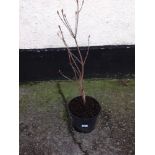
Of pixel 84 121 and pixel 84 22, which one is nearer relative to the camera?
pixel 84 121

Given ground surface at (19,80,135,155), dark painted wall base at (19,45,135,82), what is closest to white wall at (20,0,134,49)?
dark painted wall base at (19,45,135,82)

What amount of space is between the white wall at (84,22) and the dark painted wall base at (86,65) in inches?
2.8

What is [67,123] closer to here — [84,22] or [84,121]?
[84,121]

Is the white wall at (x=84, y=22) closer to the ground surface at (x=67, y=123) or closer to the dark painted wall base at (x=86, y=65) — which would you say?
the dark painted wall base at (x=86, y=65)

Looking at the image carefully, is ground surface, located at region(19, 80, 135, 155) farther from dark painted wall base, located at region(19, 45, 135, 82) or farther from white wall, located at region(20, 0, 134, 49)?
white wall, located at region(20, 0, 134, 49)

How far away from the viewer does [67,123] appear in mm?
3504

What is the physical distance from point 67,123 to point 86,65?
73 centimetres

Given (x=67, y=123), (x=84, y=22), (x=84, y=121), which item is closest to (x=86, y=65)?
(x=84, y=22)

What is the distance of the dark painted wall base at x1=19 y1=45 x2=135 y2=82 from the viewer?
383 cm

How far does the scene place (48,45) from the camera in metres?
3.78
